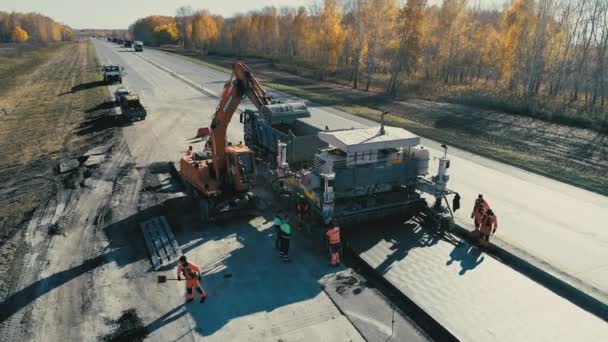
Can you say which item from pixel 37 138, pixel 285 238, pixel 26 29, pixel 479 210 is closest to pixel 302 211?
pixel 285 238

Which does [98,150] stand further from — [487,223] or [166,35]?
[166,35]

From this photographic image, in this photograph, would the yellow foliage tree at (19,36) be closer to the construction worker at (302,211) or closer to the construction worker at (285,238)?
the construction worker at (302,211)

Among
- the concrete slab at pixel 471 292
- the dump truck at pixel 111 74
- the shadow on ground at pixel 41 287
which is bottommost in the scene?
the shadow on ground at pixel 41 287

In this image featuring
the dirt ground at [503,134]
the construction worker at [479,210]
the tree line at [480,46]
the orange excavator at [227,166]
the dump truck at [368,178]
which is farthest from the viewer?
the tree line at [480,46]

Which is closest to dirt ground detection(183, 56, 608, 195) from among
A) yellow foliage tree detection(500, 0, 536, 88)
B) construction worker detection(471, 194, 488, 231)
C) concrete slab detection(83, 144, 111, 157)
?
construction worker detection(471, 194, 488, 231)

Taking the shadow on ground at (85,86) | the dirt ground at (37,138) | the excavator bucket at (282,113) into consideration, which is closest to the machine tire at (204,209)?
the excavator bucket at (282,113)

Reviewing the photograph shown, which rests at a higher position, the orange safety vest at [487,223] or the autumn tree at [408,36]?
the autumn tree at [408,36]
